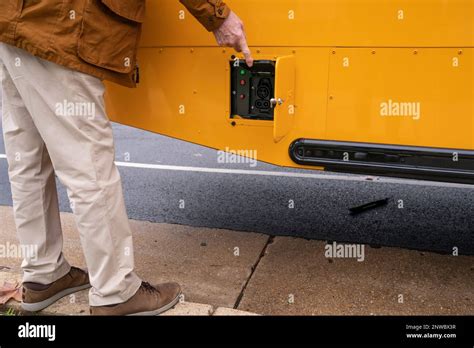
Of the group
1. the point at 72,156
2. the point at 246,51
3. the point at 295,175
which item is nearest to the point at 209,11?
the point at 246,51

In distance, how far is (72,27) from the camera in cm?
196

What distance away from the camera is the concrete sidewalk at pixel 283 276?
8.64 feet

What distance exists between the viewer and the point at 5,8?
6.42 ft

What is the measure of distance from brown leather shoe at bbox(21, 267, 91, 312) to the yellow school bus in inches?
36.6

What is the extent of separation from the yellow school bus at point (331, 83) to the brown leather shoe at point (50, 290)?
930mm

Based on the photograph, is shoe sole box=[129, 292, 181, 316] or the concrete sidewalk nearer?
shoe sole box=[129, 292, 181, 316]

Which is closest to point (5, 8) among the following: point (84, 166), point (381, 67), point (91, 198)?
point (84, 166)

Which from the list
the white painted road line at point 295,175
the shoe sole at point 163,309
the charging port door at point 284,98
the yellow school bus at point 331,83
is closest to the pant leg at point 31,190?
the shoe sole at point 163,309

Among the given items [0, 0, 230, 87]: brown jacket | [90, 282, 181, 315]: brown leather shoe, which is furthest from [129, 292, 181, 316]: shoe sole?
[0, 0, 230, 87]: brown jacket

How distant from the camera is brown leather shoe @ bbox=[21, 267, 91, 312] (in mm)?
2465

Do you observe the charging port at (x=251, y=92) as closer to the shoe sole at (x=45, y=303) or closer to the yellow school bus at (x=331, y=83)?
the yellow school bus at (x=331, y=83)

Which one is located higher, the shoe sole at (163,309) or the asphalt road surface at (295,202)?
the shoe sole at (163,309)

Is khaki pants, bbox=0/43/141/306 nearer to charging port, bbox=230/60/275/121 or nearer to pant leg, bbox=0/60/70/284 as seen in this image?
pant leg, bbox=0/60/70/284

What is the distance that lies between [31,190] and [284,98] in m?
1.24
